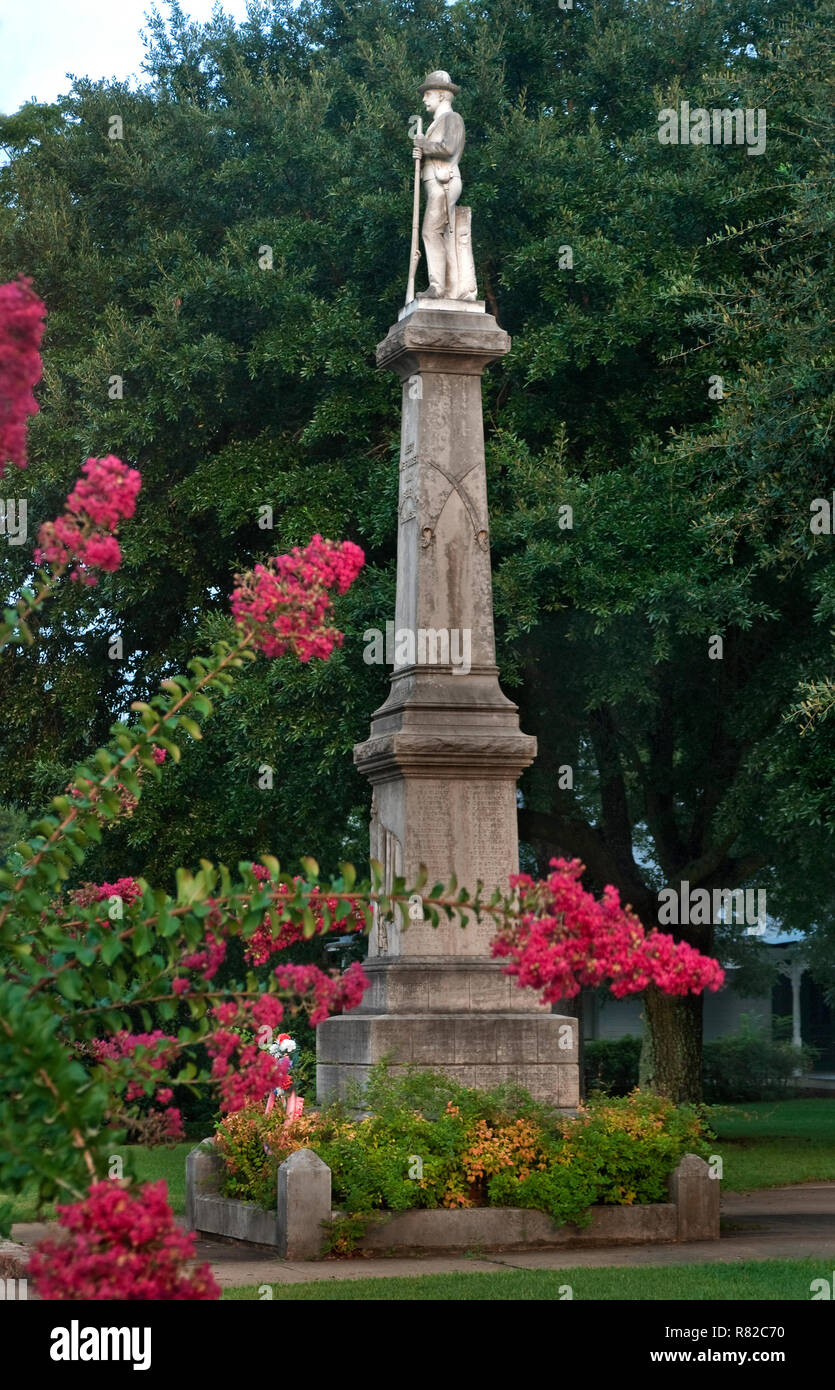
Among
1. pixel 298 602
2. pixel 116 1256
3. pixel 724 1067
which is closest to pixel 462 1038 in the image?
pixel 298 602

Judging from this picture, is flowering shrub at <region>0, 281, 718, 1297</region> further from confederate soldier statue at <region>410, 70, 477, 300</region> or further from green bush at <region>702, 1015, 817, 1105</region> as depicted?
green bush at <region>702, 1015, 817, 1105</region>

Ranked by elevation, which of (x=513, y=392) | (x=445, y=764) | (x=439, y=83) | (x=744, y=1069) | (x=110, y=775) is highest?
(x=439, y=83)

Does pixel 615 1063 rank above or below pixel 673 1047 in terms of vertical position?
below

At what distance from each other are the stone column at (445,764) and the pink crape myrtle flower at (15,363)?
8716mm

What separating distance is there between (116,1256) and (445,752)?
972cm

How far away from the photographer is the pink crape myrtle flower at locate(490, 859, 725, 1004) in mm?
4738

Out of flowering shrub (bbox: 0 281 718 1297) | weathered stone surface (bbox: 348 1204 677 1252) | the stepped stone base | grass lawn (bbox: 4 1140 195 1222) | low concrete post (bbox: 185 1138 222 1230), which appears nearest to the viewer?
flowering shrub (bbox: 0 281 718 1297)

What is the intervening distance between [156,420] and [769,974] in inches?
961

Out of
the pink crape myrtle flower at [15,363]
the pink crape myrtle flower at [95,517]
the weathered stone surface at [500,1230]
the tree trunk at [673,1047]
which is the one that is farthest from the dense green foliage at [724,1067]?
the pink crape myrtle flower at [15,363]

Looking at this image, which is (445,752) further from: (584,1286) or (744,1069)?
(744,1069)

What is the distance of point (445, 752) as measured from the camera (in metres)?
13.5

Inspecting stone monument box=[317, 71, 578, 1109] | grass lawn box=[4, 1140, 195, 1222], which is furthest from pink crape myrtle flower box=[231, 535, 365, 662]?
grass lawn box=[4, 1140, 195, 1222]

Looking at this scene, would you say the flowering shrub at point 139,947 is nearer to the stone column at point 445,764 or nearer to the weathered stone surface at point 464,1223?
the weathered stone surface at point 464,1223

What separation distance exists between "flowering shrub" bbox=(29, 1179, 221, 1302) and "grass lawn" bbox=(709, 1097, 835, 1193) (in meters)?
9.68
